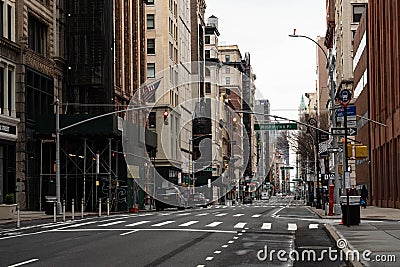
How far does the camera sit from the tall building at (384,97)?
2157 inches

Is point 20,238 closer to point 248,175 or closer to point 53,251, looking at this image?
point 53,251

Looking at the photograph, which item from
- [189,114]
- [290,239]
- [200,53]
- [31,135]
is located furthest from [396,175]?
[200,53]

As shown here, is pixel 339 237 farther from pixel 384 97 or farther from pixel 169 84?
pixel 169 84

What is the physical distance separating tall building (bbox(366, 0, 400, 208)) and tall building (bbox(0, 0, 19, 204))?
27.4 metres

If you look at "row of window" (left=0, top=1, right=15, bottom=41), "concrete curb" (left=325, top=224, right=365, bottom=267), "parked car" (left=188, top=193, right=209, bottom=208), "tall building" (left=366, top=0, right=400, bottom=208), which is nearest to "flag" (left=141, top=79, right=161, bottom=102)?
"parked car" (left=188, top=193, right=209, bottom=208)

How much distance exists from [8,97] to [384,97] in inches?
1186

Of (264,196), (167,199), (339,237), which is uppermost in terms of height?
(339,237)

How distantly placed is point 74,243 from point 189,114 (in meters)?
86.6

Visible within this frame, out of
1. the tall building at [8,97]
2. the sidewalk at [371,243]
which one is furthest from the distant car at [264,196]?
the sidewalk at [371,243]

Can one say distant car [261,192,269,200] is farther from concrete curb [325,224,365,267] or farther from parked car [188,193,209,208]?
concrete curb [325,224,365,267]

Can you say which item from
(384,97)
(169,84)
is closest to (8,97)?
(384,97)

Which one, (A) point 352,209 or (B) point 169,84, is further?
(B) point 169,84

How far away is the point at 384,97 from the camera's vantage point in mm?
61094

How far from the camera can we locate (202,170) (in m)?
97.4
